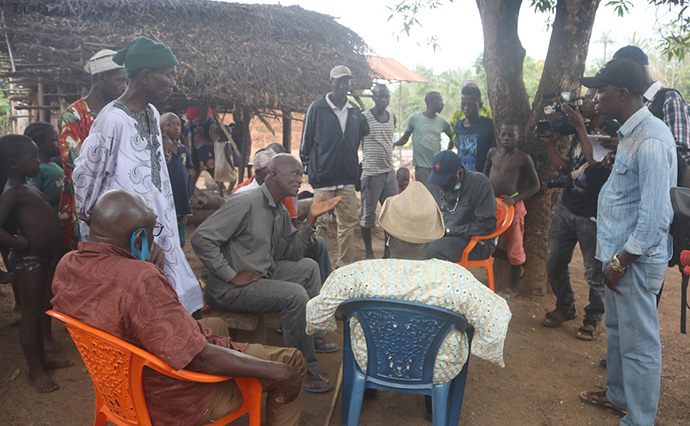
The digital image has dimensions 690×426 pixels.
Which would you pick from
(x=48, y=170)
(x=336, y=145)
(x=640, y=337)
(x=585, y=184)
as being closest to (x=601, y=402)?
(x=640, y=337)

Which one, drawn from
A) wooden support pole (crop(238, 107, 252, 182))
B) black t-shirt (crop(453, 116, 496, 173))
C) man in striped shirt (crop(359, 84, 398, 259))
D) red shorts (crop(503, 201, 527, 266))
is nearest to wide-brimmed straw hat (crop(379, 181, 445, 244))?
red shorts (crop(503, 201, 527, 266))

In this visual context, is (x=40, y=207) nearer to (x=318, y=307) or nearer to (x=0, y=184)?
(x=0, y=184)

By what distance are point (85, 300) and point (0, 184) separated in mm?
2196

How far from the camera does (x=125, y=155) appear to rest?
259cm

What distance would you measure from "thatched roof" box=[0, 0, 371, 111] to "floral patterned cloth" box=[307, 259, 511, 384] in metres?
6.92

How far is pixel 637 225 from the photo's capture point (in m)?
2.43

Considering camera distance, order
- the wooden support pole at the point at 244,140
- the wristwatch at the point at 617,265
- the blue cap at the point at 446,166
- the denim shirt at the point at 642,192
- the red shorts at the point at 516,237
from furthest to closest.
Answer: the wooden support pole at the point at 244,140
the red shorts at the point at 516,237
the blue cap at the point at 446,166
the wristwatch at the point at 617,265
the denim shirt at the point at 642,192

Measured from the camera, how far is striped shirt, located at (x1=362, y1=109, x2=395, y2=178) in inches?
239

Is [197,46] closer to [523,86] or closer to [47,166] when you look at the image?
A: [47,166]

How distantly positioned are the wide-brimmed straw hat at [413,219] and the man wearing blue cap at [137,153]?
48.6 inches

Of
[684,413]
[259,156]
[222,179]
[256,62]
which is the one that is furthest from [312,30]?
[684,413]

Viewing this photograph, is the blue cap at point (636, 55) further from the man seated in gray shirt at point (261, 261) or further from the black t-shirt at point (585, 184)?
the man seated in gray shirt at point (261, 261)

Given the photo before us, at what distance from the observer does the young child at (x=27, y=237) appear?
3.04 metres

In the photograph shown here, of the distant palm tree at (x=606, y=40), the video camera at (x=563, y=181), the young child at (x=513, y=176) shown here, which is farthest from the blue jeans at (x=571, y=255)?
the distant palm tree at (x=606, y=40)
